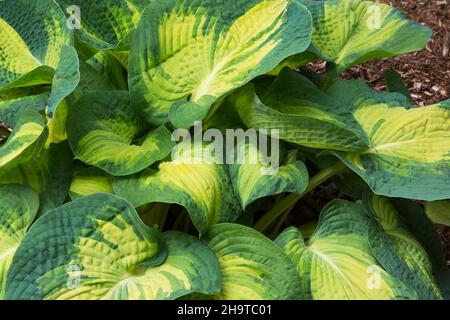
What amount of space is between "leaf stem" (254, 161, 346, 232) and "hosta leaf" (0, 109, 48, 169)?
463 millimetres

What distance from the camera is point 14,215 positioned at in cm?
106

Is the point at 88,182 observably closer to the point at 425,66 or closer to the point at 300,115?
the point at 300,115

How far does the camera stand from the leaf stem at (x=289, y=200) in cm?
123

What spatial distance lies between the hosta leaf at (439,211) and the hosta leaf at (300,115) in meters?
0.22

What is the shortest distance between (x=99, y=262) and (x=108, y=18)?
541 millimetres

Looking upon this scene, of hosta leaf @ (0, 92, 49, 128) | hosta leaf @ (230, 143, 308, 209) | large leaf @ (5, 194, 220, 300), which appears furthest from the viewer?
hosta leaf @ (0, 92, 49, 128)

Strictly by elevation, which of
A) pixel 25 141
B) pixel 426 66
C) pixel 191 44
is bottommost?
pixel 25 141

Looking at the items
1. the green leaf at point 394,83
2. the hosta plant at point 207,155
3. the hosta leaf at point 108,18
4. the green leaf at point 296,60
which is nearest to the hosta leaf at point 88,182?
the hosta plant at point 207,155

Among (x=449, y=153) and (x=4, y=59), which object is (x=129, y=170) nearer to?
(x=4, y=59)

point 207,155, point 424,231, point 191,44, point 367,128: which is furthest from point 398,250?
point 191,44

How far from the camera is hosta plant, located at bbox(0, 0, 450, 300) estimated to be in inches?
38.8

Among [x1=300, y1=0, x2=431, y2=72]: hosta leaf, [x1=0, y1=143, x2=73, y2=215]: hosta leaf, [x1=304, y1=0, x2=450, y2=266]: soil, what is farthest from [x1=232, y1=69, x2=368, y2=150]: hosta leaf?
[x1=304, y1=0, x2=450, y2=266]: soil

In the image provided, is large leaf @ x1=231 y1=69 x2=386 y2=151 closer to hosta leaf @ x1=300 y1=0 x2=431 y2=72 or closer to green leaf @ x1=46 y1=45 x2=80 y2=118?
hosta leaf @ x1=300 y1=0 x2=431 y2=72

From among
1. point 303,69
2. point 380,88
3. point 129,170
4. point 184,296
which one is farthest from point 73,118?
point 380,88
